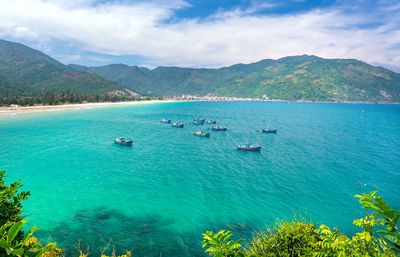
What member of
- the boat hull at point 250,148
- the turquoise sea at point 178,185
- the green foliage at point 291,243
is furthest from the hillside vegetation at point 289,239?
the boat hull at point 250,148

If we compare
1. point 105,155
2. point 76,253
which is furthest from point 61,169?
point 76,253

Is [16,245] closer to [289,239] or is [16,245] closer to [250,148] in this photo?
[289,239]

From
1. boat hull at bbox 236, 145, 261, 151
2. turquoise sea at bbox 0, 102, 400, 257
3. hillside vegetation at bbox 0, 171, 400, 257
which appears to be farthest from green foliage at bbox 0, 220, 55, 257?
boat hull at bbox 236, 145, 261, 151

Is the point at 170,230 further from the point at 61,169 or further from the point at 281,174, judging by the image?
the point at 61,169

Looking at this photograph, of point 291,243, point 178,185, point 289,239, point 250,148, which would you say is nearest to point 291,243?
point 291,243

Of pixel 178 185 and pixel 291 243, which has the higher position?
pixel 291 243

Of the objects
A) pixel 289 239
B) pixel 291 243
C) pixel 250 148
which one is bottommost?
pixel 250 148

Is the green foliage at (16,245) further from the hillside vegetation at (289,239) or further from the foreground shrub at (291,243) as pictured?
the foreground shrub at (291,243)

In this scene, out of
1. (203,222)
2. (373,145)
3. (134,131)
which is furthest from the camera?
(134,131)
